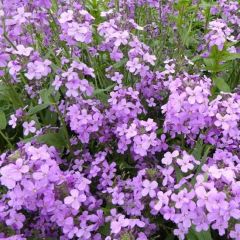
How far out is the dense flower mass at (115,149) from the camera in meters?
1.96

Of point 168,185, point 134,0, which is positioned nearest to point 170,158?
point 168,185

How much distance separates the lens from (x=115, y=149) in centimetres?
281

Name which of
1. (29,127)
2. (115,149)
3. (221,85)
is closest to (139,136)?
(115,149)

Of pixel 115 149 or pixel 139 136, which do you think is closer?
pixel 139 136

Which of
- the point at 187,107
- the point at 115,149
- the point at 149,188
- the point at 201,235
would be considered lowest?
the point at 115,149

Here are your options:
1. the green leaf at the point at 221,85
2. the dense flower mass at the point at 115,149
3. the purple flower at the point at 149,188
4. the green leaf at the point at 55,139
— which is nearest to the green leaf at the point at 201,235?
the dense flower mass at the point at 115,149

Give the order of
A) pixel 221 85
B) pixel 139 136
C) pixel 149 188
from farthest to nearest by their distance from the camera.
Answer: pixel 221 85 < pixel 139 136 < pixel 149 188

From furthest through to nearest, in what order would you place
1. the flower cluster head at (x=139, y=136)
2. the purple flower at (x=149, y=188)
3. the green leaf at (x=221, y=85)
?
1. the green leaf at (x=221, y=85)
2. the flower cluster head at (x=139, y=136)
3. the purple flower at (x=149, y=188)

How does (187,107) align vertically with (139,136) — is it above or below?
above

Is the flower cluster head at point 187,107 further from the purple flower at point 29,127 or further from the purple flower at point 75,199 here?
the purple flower at point 29,127

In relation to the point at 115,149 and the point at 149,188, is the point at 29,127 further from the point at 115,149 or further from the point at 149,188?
the point at 149,188

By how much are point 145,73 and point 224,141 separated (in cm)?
71

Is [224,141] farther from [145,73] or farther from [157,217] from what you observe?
[145,73]

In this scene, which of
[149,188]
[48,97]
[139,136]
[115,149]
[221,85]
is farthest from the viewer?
[221,85]
